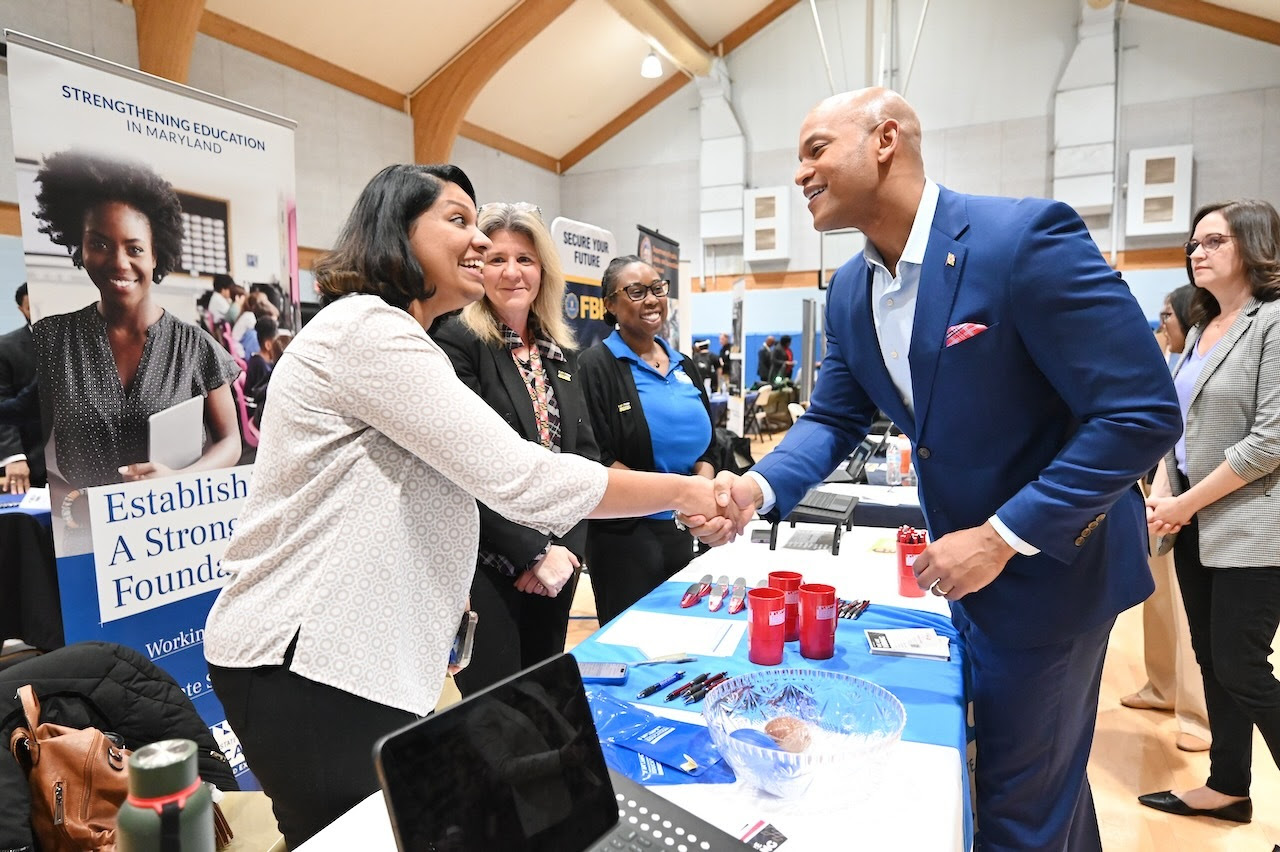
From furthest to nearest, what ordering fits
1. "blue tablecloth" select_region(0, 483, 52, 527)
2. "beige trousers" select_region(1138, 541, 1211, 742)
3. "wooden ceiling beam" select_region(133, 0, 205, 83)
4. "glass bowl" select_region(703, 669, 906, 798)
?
"wooden ceiling beam" select_region(133, 0, 205, 83) → "blue tablecloth" select_region(0, 483, 52, 527) → "beige trousers" select_region(1138, 541, 1211, 742) → "glass bowl" select_region(703, 669, 906, 798)

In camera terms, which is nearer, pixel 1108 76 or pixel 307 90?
pixel 307 90

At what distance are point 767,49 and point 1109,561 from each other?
500 inches

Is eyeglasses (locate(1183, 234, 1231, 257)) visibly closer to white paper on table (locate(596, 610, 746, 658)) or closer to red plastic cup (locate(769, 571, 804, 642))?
red plastic cup (locate(769, 571, 804, 642))

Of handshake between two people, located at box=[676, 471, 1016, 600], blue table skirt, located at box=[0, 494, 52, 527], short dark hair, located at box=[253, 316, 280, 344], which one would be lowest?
blue table skirt, located at box=[0, 494, 52, 527]

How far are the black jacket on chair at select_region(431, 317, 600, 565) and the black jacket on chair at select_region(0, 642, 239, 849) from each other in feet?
2.59

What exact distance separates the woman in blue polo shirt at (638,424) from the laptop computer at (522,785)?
1.76 meters

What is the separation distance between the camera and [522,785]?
2.87 feet

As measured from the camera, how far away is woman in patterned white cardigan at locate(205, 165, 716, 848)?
3.86 ft

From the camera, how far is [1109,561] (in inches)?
58.7

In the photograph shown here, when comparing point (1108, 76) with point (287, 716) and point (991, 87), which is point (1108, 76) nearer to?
point (991, 87)

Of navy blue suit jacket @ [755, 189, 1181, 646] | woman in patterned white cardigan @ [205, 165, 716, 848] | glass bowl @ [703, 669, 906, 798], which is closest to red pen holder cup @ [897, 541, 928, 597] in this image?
navy blue suit jacket @ [755, 189, 1181, 646]

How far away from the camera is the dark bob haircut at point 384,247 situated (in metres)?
1.32

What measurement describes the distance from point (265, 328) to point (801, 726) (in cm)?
284

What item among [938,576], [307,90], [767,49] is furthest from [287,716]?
[767,49]
